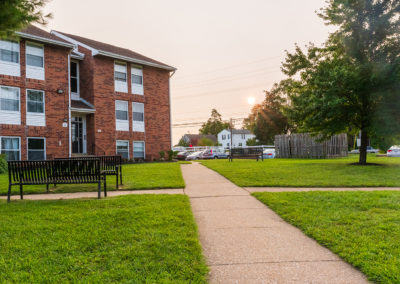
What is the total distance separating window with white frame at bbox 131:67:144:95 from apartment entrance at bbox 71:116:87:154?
4.50m

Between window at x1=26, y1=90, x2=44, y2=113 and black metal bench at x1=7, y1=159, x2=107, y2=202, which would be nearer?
black metal bench at x1=7, y1=159, x2=107, y2=202

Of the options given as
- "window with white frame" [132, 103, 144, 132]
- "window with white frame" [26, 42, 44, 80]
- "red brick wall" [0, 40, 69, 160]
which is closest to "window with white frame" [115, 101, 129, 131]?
"window with white frame" [132, 103, 144, 132]

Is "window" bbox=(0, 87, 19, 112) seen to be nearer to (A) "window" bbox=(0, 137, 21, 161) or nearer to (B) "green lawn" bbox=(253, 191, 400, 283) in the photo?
(A) "window" bbox=(0, 137, 21, 161)

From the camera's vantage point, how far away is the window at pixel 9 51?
639 inches

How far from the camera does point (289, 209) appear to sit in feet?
17.2

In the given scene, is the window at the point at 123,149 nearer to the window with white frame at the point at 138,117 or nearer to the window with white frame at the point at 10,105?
the window with white frame at the point at 138,117

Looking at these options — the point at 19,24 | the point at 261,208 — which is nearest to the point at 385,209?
the point at 261,208

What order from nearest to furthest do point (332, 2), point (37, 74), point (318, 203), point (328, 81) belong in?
point (318, 203)
point (328, 81)
point (332, 2)
point (37, 74)

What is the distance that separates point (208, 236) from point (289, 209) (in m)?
2.04

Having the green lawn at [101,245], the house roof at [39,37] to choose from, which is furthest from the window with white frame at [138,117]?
the green lawn at [101,245]

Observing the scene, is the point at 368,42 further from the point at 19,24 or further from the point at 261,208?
the point at 19,24

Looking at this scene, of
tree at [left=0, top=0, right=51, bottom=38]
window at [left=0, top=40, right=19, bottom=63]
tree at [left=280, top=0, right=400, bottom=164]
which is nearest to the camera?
tree at [left=0, top=0, right=51, bottom=38]

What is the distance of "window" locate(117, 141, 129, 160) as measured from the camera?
21.6m

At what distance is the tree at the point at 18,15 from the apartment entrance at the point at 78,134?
1651 cm
